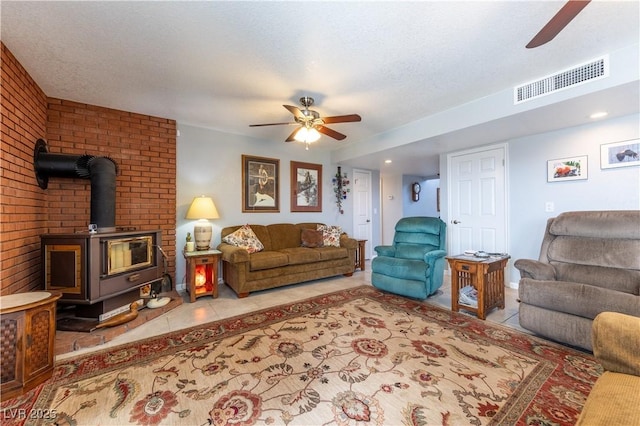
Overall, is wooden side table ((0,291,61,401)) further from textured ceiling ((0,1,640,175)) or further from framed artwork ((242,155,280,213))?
framed artwork ((242,155,280,213))

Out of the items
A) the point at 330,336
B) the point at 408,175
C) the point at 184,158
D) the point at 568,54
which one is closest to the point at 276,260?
the point at 330,336

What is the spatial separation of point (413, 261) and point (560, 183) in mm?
2073

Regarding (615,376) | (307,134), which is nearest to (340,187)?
(307,134)

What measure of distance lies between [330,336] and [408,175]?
584 centimetres

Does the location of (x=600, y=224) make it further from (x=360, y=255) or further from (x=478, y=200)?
(x=360, y=255)

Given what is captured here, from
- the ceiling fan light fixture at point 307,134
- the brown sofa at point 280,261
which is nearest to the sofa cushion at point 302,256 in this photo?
the brown sofa at point 280,261

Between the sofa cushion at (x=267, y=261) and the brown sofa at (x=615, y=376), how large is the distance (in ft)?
9.88

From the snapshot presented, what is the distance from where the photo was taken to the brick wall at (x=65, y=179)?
2102 mm

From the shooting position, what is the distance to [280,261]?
358cm

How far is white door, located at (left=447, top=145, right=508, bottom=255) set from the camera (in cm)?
375

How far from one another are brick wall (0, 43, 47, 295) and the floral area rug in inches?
39.9

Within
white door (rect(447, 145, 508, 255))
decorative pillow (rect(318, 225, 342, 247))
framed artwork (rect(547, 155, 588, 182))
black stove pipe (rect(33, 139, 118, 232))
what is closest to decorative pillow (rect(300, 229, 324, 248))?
decorative pillow (rect(318, 225, 342, 247))

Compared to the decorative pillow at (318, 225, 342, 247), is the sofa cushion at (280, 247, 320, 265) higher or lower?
lower

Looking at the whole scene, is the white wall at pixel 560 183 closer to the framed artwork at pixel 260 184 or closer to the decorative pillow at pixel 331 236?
the decorative pillow at pixel 331 236
